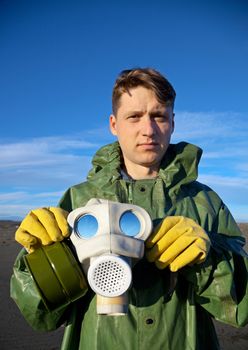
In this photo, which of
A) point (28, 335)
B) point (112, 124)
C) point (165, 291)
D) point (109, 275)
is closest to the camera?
point (109, 275)

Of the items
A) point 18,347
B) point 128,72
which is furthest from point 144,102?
point 18,347

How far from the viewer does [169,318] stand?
5.36 ft

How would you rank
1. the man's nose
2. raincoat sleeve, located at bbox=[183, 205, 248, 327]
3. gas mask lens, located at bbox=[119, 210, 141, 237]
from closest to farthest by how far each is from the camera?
gas mask lens, located at bbox=[119, 210, 141, 237] → raincoat sleeve, located at bbox=[183, 205, 248, 327] → the man's nose

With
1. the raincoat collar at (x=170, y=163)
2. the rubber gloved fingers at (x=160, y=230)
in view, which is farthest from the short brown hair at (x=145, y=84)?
the rubber gloved fingers at (x=160, y=230)

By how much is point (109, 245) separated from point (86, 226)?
0.14 m

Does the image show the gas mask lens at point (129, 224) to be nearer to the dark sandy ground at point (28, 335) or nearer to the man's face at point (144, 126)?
the man's face at point (144, 126)

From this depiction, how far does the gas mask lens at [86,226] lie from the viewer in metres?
1.44

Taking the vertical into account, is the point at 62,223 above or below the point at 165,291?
above

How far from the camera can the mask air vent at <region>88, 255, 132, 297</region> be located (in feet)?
4.34

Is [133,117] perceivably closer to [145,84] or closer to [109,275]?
[145,84]

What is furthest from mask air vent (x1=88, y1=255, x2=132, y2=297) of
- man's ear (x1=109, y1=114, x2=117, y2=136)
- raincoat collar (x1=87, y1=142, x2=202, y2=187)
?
man's ear (x1=109, y1=114, x2=117, y2=136)

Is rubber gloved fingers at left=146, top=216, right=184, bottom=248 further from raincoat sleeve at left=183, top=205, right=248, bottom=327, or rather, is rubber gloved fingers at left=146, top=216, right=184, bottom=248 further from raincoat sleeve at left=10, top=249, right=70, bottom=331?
raincoat sleeve at left=10, top=249, right=70, bottom=331

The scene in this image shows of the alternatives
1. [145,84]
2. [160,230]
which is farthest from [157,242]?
[145,84]

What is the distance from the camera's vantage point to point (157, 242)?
148cm
